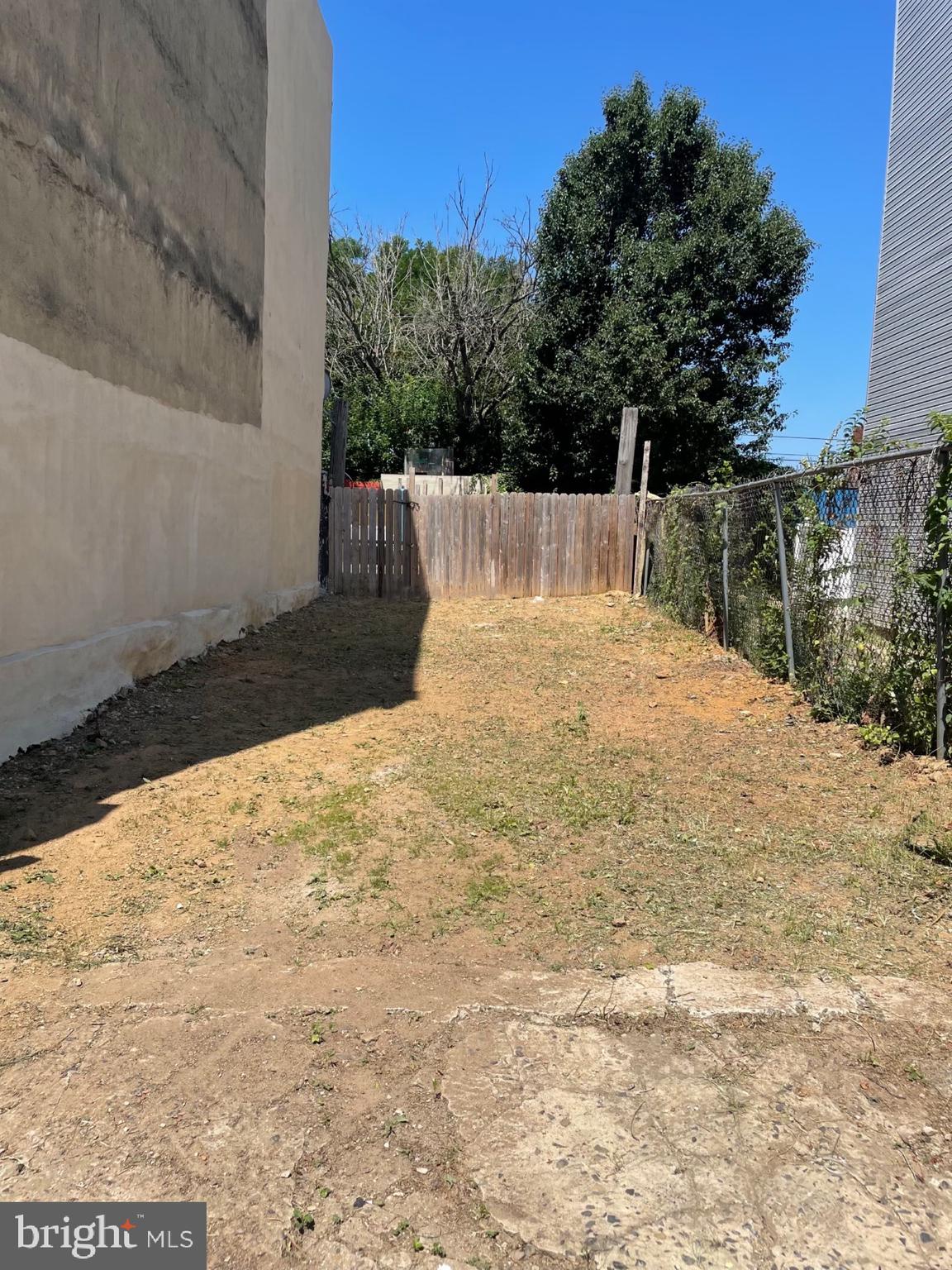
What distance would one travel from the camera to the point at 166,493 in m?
6.55

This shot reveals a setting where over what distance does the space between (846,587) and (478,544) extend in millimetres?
7609

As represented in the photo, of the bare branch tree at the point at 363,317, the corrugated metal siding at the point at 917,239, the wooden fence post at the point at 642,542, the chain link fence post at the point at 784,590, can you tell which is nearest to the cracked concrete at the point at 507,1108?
the chain link fence post at the point at 784,590

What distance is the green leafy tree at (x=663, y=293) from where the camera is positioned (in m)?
17.5

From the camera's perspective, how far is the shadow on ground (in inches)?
162

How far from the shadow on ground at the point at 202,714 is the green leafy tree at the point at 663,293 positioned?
1051 cm

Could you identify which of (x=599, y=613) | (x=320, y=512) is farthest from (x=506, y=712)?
(x=320, y=512)

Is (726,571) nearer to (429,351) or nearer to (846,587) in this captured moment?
(846,587)

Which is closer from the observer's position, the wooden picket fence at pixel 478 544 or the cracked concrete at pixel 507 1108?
the cracked concrete at pixel 507 1108

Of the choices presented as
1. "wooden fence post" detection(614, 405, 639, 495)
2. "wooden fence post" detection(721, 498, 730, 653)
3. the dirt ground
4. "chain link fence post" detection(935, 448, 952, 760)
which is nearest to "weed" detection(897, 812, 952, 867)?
the dirt ground

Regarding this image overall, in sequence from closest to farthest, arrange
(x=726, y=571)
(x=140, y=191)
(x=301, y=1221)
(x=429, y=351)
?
(x=301, y=1221)
(x=140, y=191)
(x=726, y=571)
(x=429, y=351)

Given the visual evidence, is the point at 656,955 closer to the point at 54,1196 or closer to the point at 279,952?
the point at 279,952

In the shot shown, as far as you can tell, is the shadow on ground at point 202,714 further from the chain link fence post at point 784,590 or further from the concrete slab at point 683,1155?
the chain link fence post at point 784,590

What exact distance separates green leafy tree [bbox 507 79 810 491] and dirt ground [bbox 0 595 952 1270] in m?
13.7

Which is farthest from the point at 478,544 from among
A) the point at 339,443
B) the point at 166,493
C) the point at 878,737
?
the point at 878,737
